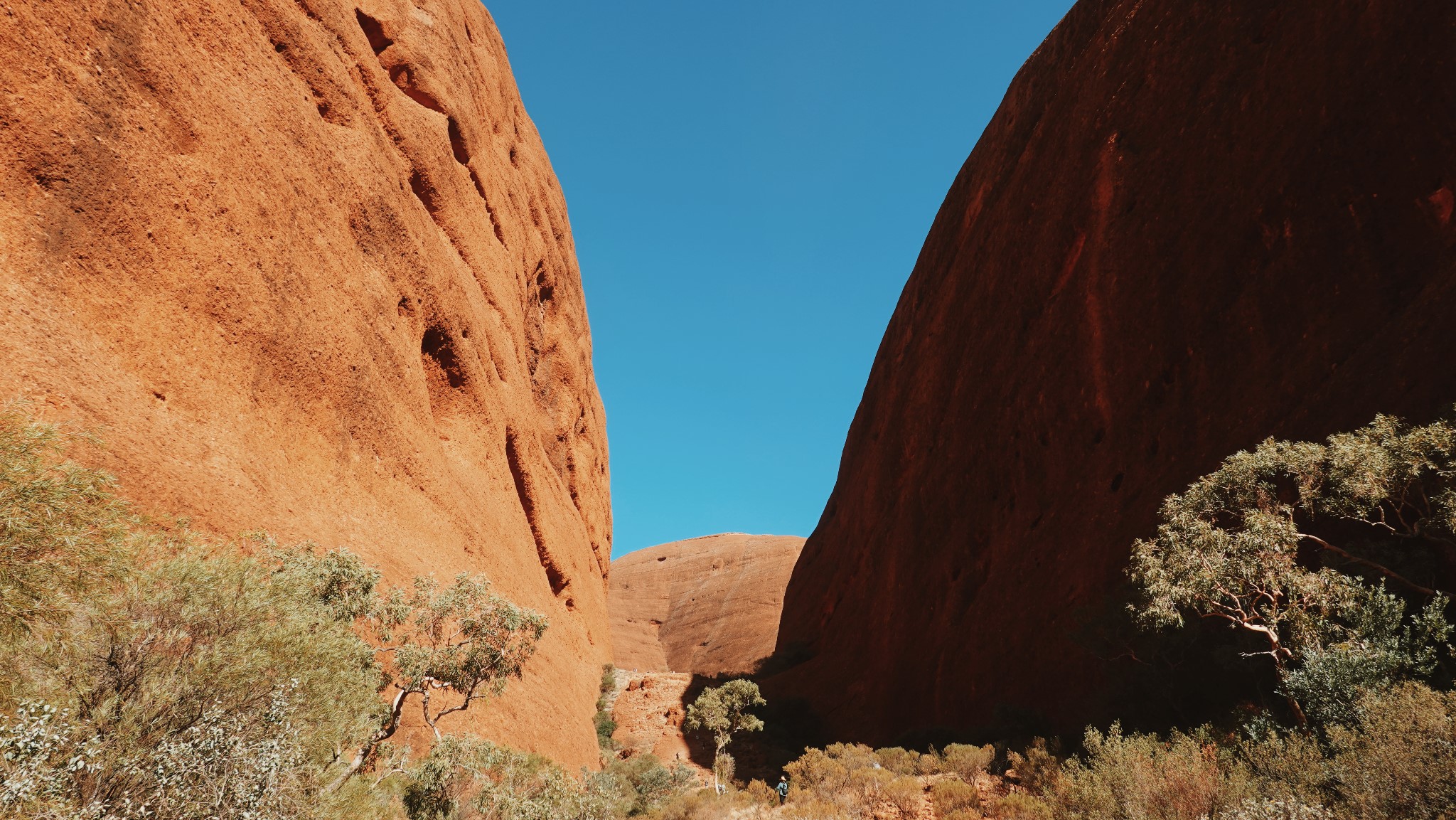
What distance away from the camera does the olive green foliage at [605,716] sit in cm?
2556

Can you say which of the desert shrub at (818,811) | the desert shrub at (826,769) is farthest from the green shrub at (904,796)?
the desert shrub at (826,769)

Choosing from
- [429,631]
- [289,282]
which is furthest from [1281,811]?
[289,282]

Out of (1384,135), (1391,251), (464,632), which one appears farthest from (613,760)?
(1384,135)

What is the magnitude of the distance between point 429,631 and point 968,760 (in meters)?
11.2

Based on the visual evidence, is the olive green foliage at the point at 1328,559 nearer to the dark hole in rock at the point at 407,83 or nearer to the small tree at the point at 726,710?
the small tree at the point at 726,710

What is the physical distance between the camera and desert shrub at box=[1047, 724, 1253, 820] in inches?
332

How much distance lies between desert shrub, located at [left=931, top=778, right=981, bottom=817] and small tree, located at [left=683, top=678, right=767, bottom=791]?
10.4 m

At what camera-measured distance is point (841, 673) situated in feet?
99.2

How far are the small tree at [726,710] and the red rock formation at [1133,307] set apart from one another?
4722 millimetres

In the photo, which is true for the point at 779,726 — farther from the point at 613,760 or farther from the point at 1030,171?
the point at 1030,171

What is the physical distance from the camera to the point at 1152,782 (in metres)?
9.15

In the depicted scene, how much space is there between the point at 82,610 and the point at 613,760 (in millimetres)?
20151

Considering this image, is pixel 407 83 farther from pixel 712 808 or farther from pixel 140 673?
pixel 712 808

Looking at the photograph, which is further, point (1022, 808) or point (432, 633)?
point (432, 633)
